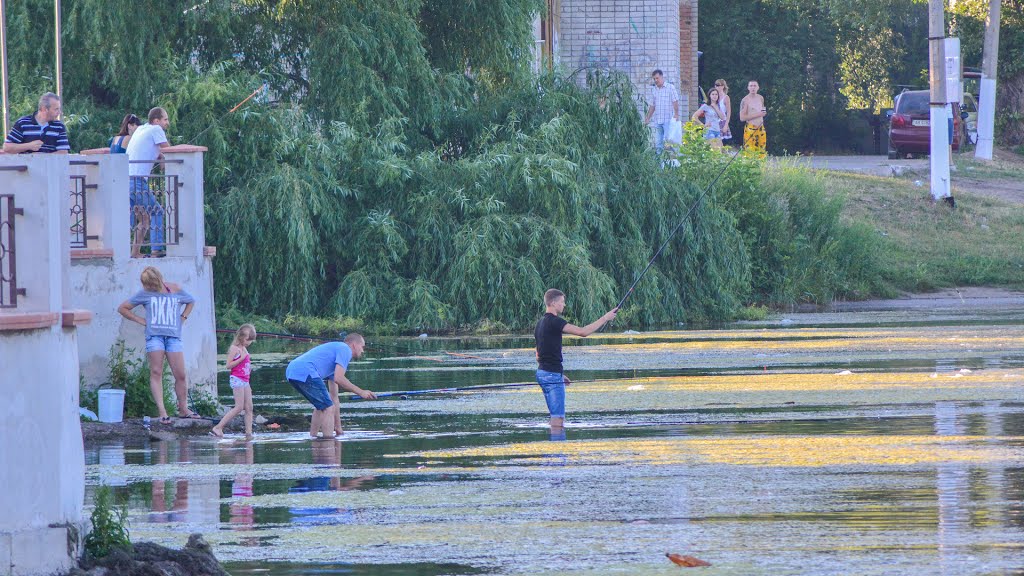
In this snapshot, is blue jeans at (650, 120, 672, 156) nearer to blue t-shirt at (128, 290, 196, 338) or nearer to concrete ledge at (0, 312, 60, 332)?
blue t-shirt at (128, 290, 196, 338)

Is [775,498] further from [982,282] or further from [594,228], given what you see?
[982,282]

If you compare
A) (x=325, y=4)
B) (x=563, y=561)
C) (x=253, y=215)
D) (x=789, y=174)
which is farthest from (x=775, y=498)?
(x=789, y=174)

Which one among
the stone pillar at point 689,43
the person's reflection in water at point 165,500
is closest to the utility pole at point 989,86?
the stone pillar at point 689,43

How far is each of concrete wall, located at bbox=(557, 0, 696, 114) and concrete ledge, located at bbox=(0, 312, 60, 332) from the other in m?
33.4

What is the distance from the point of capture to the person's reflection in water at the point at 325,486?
10.6 metres

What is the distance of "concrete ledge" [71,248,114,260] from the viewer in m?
16.5

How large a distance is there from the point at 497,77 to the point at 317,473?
20149mm

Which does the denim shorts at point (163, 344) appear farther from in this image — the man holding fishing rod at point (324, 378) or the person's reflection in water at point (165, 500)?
the person's reflection in water at point (165, 500)

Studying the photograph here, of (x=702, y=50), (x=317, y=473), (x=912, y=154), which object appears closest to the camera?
(x=317, y=473)

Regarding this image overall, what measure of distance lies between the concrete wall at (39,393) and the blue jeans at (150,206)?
28.6 feet

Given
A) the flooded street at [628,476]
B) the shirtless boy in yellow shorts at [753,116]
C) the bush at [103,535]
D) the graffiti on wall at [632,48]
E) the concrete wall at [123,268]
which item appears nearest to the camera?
the bush at [103,535]

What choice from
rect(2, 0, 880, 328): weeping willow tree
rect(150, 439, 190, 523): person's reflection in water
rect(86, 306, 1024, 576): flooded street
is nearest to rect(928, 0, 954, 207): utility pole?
rect(2, 0, 880, 328): weeping willow tree

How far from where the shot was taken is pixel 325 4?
2927cm

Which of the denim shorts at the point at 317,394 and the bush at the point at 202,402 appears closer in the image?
the denim shorts at the point at 317,394
